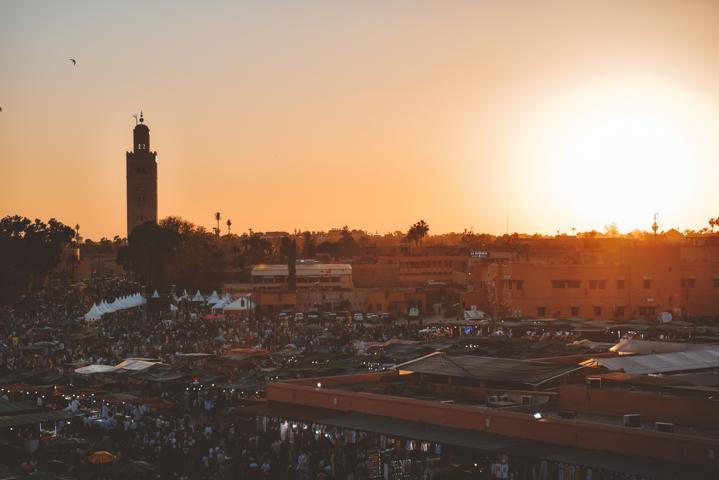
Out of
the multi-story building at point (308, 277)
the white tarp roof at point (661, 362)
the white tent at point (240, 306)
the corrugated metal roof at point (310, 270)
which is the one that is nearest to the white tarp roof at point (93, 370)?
the white tarp roof at point (661, 362)

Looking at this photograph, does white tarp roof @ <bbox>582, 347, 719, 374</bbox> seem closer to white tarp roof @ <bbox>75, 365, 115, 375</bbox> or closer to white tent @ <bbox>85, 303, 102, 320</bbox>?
white tarp roof @ <bbox>75, 365, 115, 375</bbox>

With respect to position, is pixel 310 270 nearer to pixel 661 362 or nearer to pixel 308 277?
pixel 308 277

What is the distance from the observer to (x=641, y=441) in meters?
16.7

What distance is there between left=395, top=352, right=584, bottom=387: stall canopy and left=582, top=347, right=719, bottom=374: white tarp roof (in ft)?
8.31

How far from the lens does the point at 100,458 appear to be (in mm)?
21000

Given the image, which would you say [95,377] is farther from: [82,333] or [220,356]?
[82,333]

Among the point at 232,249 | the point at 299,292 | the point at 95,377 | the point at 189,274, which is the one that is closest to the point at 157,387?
the point at 95,377

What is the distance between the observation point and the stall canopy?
73.5 feet

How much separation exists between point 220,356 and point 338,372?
8.23 metres

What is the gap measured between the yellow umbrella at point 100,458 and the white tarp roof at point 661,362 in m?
11.5

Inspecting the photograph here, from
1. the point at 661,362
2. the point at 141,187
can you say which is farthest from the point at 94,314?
the point at 141,187

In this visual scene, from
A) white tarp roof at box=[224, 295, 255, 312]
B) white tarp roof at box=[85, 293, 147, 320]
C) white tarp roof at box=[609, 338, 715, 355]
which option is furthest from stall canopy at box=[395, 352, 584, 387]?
white tarp roof at box=[224, 295, 255, 312]

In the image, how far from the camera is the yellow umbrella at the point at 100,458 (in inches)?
824

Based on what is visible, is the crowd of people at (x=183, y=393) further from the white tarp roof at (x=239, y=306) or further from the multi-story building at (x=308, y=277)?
the multi-story building at (x=308, y=277)
